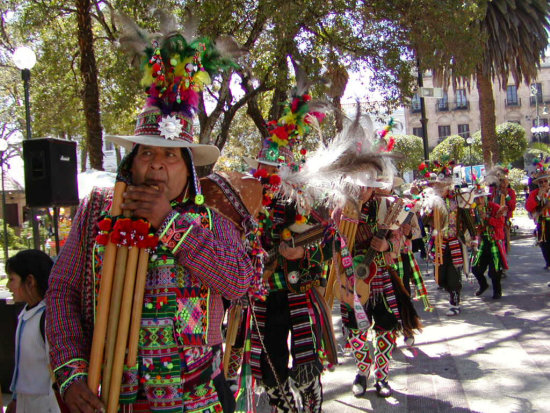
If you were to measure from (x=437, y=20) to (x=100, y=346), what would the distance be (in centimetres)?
988

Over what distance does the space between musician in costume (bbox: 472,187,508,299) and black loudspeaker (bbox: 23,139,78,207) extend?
6.67 meters

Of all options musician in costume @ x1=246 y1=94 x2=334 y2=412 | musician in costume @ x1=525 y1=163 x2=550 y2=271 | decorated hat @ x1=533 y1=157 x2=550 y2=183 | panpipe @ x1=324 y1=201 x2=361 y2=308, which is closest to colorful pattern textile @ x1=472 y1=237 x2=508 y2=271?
musician in costume @ x1=525 y1=163 x2=550 y2=271

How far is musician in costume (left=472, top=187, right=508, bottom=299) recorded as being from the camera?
9.29 m

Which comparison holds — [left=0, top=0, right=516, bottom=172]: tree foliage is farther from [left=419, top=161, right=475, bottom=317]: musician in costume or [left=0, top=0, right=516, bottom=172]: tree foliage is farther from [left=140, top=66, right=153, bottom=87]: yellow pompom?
[left=140, top=66, right=153, bottom=87]: yellow pompom

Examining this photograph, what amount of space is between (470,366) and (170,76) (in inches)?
198

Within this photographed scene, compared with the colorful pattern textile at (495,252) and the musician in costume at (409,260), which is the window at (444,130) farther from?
the musician in costume at (409,260)

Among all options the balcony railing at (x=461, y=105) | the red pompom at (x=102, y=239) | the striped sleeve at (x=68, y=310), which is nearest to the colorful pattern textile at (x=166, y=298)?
the striped sleeve at (x=68, y=310)

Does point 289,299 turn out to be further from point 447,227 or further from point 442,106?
point 442,106

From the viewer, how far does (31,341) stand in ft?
11.4

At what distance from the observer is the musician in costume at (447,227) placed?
320 inches

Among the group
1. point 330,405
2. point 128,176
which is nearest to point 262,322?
point 330,405

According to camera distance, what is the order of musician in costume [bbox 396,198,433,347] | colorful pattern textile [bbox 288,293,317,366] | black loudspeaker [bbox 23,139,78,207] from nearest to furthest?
colorful pattern textile [bbox 288,293,317,366] → musician in costume [bbox 396,198,433,347] → black loudspeaker [bbox 23,139,78,207]

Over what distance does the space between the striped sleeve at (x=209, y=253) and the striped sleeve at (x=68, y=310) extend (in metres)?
0.41

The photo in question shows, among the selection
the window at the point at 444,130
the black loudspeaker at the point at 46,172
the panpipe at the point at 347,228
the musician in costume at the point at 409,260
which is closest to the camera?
the panpipe at the point at 347,228
